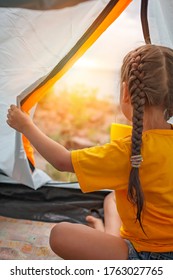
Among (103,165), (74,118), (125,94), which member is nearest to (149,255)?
(103,165)

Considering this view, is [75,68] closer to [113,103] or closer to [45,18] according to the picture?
[113,103]

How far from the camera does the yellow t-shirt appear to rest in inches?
36.4

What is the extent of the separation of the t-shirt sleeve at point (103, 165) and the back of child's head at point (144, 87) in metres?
0.03

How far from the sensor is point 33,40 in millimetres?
1229

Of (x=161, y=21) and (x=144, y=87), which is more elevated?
(x=161, y=21)

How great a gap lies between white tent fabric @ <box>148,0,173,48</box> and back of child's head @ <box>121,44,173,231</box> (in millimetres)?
312

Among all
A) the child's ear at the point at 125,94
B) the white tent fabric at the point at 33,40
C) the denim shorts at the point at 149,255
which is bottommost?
the denim shorts at the point at 149,255

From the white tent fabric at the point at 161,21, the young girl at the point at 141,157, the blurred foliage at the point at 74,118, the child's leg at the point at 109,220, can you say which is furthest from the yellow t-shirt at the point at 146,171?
the blurred foliage at the point at 74,118

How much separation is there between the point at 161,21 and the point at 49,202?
73 cm

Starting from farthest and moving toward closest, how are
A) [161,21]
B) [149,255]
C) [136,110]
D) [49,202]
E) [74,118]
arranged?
[74,118]
[49,202]
[161,21]
[149,255]
[136,110]

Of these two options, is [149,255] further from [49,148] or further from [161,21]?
[161,21]

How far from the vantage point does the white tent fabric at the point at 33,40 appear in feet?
3.96

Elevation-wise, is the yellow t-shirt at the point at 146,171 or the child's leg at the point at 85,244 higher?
the yellow t-shirt at the point at 146,171

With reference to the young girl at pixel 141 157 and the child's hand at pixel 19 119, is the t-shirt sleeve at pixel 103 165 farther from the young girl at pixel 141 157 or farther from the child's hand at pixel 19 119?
the child's hand at pixel 19 119
